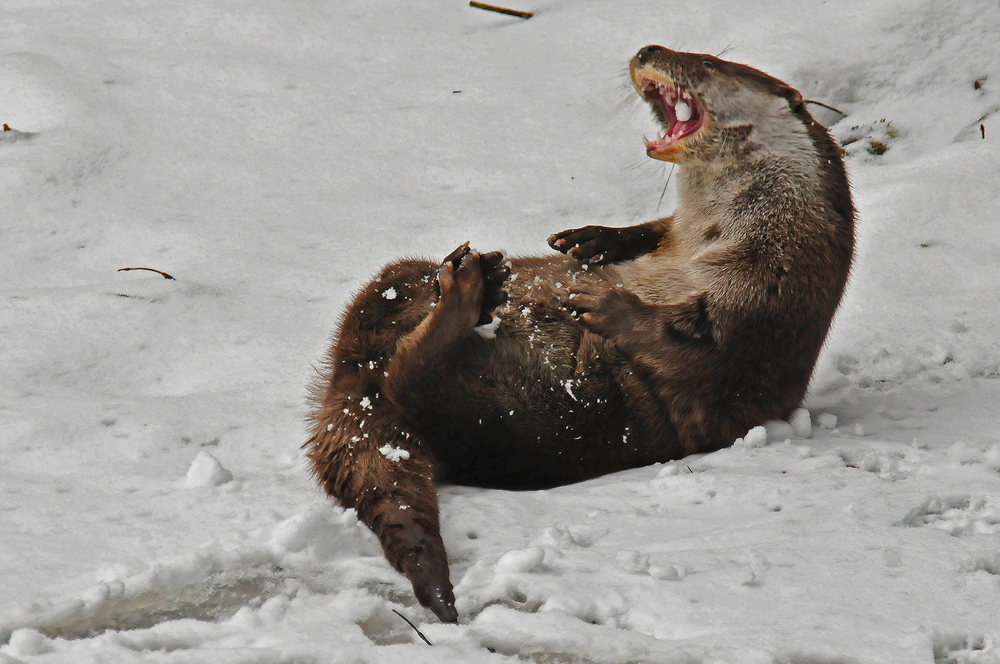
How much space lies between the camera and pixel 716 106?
320 centimetres

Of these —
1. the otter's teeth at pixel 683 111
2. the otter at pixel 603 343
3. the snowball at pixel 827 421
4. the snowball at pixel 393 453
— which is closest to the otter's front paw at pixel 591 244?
the otter at pixel 603 343

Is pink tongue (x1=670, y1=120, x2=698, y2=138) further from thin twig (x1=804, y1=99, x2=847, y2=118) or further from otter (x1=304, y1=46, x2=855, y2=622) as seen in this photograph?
thin twig (x1=804, y1=99, x2=847, y2=118)

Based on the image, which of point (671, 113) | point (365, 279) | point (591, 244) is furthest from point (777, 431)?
point (365, 279)

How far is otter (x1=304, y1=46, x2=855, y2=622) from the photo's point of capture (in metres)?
2.58

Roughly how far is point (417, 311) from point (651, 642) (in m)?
1.30

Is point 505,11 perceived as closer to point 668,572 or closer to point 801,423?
point 801,423

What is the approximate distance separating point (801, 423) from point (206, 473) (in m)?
1.70

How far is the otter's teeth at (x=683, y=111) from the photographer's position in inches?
131

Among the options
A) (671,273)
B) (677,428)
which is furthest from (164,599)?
(671,273)

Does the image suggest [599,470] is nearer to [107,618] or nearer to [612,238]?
[612,238]

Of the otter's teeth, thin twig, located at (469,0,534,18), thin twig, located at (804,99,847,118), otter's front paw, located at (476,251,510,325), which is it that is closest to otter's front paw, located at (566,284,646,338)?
otter's front paw, located at (476,251,510,325)

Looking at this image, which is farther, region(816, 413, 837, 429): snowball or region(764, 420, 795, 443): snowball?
region(816, 413, 837, 429): snowball

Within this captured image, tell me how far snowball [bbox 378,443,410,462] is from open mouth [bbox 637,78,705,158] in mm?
1390

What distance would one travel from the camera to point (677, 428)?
8.89 ft
